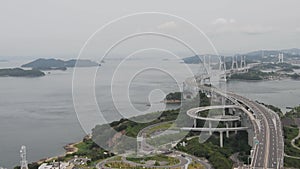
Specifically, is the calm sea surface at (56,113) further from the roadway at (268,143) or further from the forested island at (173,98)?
the roadway at (268,143)

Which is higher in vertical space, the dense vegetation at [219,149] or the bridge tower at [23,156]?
the bridge tower at [23,156]

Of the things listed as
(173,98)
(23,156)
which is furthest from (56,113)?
(23,156)

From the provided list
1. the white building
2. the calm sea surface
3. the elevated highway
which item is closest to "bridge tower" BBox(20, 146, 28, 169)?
the white building

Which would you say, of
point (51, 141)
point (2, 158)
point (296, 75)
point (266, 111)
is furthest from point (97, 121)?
point (296, 75)

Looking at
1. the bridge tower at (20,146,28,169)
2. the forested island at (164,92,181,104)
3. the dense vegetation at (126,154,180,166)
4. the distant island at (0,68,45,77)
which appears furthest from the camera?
the distant island at (0,68,45,77)

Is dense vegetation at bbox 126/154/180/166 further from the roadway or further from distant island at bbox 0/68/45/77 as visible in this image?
distant island at bbox 0/68/45/77

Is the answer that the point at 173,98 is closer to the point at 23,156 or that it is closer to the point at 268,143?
the point at 268,143

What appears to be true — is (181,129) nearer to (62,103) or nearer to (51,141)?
(51,141)

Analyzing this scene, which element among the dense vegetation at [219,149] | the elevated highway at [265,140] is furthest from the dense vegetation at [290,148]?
the dense vegetation at [219,149]

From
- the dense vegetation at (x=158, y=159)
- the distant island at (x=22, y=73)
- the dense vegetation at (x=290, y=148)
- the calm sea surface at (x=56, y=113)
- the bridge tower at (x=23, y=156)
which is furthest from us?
the distant island at (x=22, y=73)
